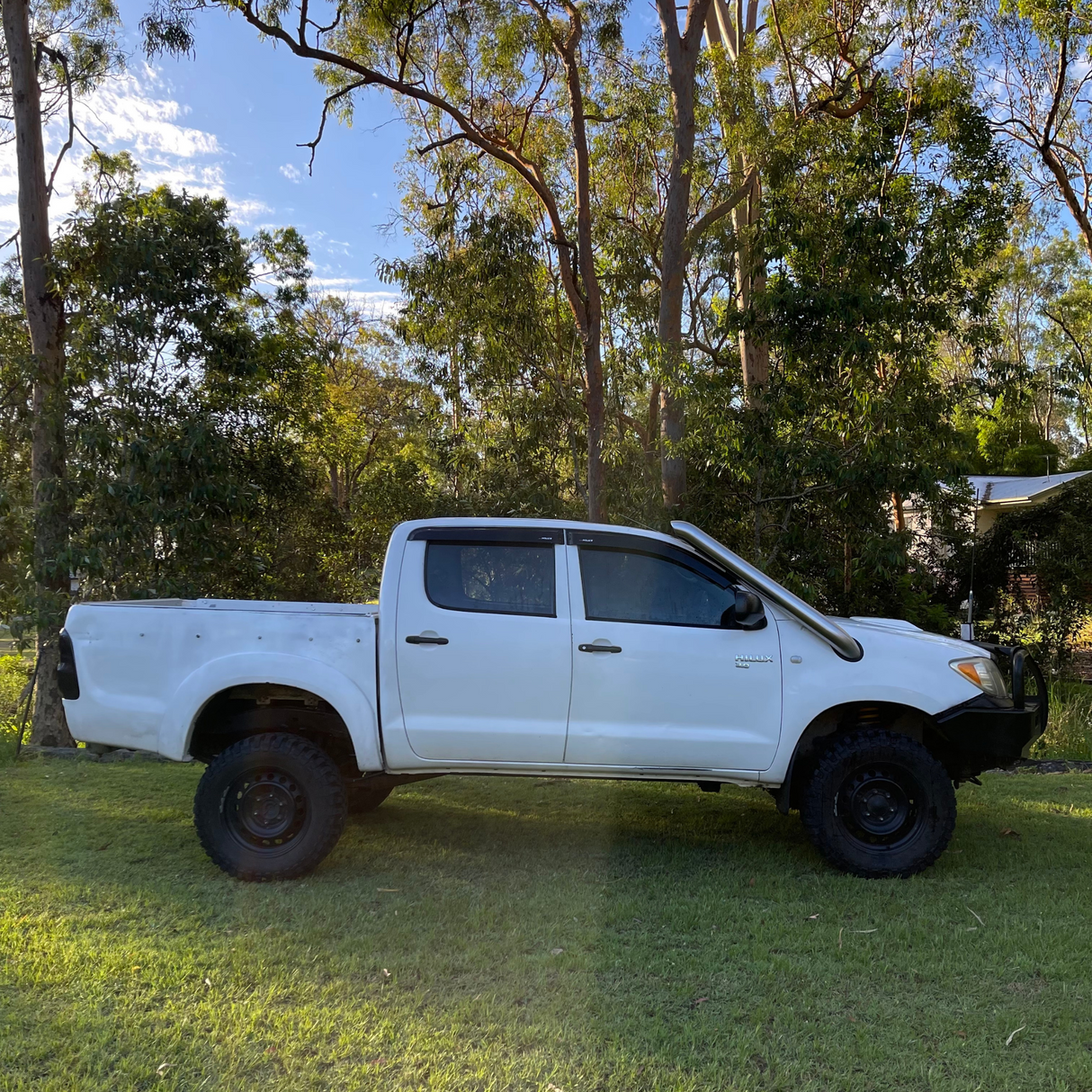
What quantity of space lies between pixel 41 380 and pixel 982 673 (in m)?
8.96

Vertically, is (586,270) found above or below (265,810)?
above

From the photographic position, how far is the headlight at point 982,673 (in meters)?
5.02

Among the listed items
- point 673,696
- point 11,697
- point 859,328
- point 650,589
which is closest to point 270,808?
point 673,696

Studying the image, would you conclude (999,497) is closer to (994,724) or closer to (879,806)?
(994,724)

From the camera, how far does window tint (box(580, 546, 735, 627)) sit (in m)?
5.05

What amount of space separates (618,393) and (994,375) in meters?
6.69

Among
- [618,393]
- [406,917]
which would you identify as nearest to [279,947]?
[406,917]

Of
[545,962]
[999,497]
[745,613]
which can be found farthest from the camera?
[999,497]

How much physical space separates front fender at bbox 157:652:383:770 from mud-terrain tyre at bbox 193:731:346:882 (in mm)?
223

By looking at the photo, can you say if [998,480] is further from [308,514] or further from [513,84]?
[308,514]

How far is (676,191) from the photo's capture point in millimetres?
11570

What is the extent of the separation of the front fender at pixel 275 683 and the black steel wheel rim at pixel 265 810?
0.38 meters

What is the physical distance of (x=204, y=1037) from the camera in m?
3.29

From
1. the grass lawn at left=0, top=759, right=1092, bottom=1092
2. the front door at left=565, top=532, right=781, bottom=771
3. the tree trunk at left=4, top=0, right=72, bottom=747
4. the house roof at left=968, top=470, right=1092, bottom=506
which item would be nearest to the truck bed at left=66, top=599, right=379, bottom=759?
the grass lawn at left=0, top=759, right=1092, bottom=1092
